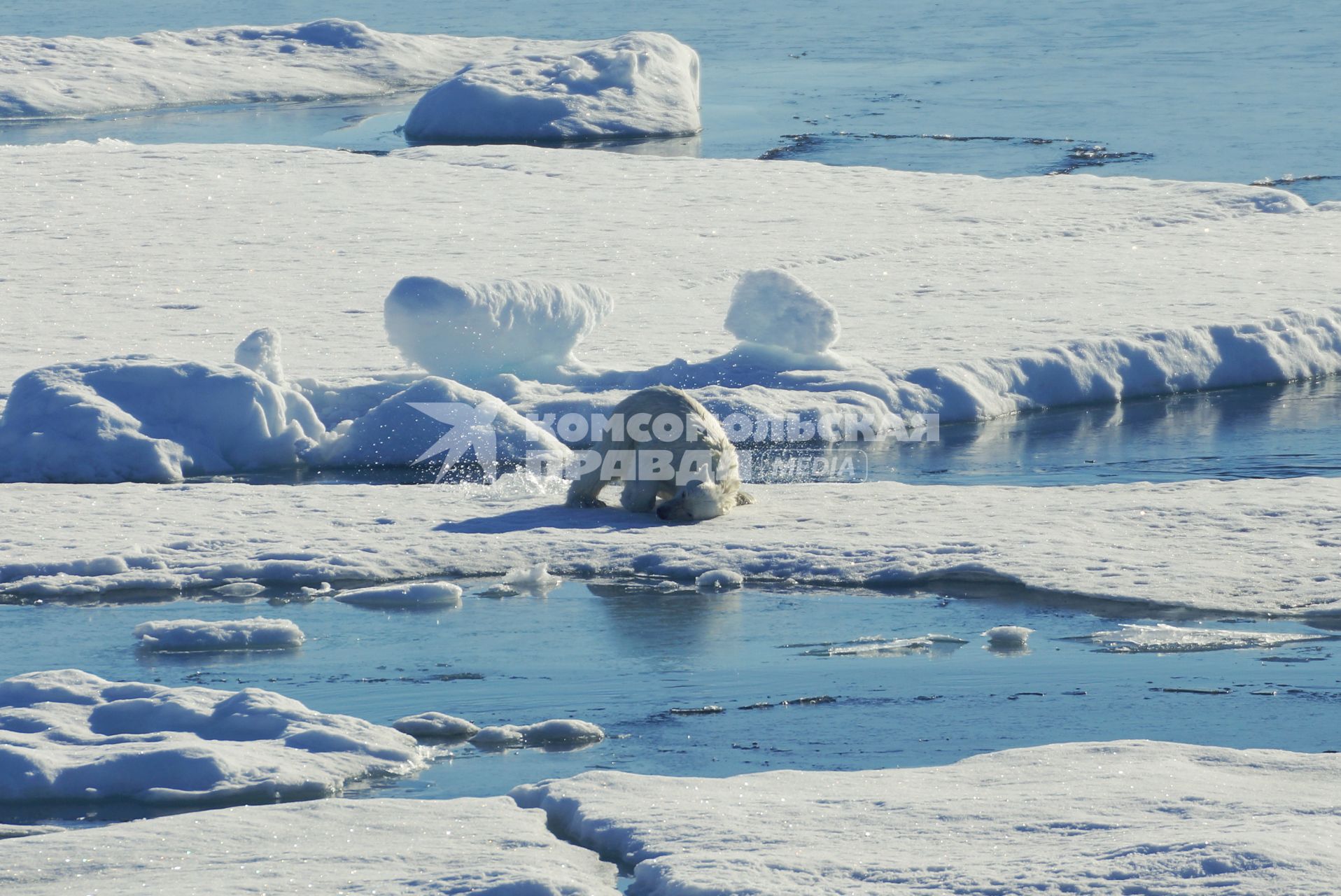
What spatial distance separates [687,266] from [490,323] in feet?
12.5

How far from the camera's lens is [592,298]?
36.6 ft

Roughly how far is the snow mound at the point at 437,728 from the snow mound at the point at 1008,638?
203 cm

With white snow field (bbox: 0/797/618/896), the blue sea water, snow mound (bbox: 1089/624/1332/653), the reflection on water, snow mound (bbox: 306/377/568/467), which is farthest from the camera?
the blue sea water

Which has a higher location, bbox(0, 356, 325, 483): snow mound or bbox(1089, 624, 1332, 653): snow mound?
bbox(0, 356, 325, 483): snow mound

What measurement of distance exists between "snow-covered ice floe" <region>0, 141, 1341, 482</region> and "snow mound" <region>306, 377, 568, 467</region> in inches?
0.7

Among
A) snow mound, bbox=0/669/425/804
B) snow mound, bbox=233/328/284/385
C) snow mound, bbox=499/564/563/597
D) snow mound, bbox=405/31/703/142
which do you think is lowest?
snow mound, bbox=0/669/425/804

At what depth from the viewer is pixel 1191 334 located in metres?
11.9

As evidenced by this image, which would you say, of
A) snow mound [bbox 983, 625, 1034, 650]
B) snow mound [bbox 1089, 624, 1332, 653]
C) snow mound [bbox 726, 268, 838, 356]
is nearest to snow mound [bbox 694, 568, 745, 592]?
snow mound [bbox 983, 625, 1034, 650]

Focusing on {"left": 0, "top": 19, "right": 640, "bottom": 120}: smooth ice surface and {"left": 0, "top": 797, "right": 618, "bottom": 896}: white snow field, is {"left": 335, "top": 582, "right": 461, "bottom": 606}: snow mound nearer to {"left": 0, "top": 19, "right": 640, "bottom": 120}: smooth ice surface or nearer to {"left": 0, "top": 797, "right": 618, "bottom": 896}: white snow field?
{"left": 0, "top": 797, "right": 618, "bottom": 896}: white snow field

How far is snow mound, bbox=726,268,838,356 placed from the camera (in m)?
11.0

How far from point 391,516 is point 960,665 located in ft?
10.2

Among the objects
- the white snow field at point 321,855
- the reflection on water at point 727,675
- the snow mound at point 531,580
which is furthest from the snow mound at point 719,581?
the white snow field at point 321,855

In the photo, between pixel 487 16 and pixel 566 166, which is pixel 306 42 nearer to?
pixel 487 16

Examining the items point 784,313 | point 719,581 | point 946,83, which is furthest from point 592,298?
point 946,83
